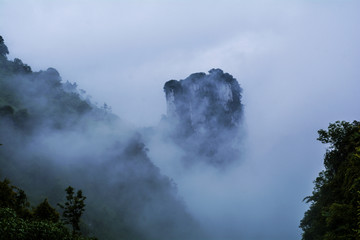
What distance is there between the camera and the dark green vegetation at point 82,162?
6638 cm

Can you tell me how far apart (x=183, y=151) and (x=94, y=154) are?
296ft

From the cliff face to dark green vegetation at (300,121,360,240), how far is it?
143726mm

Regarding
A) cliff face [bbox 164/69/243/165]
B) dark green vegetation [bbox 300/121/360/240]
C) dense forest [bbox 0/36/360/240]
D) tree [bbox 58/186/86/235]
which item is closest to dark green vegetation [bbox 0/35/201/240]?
dense forest [bbox 0/36/360/240]

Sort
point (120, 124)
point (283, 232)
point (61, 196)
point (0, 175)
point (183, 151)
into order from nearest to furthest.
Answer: point (0, 175), point (61, 196), point (120, 124), point (283, 232), point (183, 151)

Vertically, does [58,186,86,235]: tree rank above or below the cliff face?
below

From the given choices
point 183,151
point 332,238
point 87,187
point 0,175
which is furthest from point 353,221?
point 183,151

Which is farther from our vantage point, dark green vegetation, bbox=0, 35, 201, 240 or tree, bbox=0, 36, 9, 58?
tree, bbox=0, 36, 9, 58

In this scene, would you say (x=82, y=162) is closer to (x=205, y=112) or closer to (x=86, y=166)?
(x=86, y=166)

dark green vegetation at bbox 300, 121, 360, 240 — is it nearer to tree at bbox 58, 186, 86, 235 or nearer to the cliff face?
tree at bbox 58, 186, 86, 235

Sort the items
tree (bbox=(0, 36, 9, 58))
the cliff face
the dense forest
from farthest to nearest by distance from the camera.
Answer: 1. the cliff face
2. tree (bbox=(0, 36, 9, 58))
3. the dense forest

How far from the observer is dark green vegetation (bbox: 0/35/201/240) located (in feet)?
218

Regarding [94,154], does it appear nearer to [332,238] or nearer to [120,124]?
[120,124]

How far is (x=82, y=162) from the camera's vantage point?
82.2 meters

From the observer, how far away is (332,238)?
773 inches
